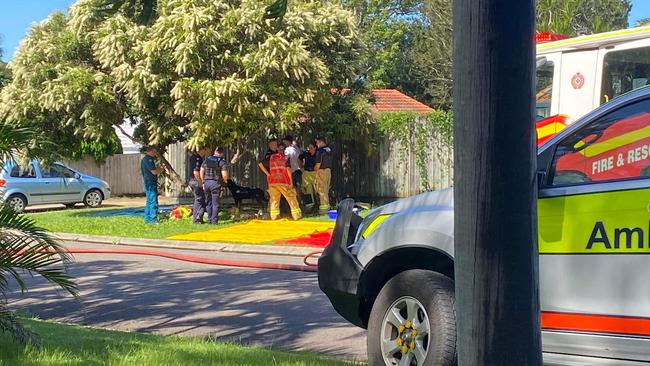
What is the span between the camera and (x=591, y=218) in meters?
4.52

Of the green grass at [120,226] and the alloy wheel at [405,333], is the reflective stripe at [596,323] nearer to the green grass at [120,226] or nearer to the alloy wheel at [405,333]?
the alloy wheel at [405,333]

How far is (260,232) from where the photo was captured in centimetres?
1714

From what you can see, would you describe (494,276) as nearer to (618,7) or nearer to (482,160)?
(482,160)

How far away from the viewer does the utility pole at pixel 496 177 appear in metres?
2.52

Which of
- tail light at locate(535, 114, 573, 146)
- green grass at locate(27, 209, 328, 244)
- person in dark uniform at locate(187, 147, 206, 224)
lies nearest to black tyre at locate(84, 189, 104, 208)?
green grass at locate(27, 209, 328, 244)

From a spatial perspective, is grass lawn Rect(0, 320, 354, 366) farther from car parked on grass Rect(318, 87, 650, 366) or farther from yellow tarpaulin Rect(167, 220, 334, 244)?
yellow tarpaulin Rect(167, 220, 334, 244)

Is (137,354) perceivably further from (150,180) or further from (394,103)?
(394,103)

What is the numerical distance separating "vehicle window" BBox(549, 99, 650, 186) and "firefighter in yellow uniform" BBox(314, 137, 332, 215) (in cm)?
1480

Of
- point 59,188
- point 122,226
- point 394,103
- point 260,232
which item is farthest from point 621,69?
point 394,103

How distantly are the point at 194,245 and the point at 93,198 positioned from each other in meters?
11.4

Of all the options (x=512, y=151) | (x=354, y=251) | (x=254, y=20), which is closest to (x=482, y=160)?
A: (x=512, y=151)

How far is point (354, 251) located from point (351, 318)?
0.51 m

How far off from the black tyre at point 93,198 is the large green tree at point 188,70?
257 inches

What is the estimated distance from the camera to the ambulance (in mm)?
4359
